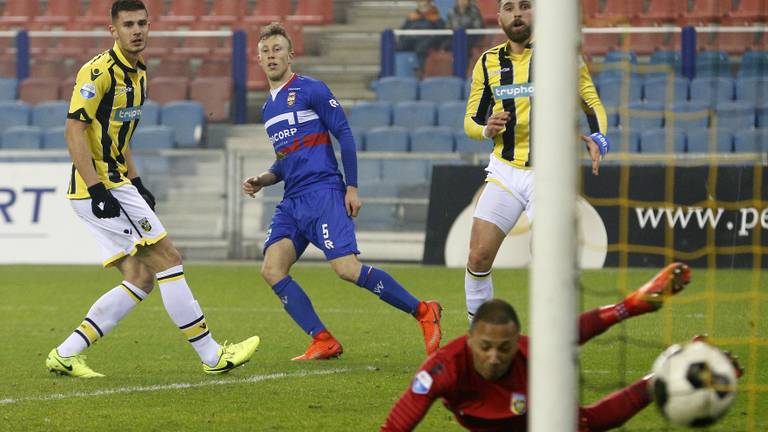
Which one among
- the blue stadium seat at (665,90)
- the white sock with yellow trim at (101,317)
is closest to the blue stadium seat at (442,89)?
the blue stadium seat at (665,90)

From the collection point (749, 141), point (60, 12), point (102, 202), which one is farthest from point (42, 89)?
point (102, 202)

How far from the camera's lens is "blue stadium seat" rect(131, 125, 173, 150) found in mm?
17078

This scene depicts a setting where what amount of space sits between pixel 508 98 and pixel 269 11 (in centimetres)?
1348

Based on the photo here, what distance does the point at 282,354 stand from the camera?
26.8 feet

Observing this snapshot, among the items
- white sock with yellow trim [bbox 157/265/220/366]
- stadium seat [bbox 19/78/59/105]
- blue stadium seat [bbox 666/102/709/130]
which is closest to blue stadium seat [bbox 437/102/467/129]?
blue stadium seat [bbox 666/102/709/130]

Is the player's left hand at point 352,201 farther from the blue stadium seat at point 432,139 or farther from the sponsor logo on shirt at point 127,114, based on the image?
the blue stadium seat at point 432,139

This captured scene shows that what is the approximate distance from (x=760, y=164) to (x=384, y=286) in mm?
6836

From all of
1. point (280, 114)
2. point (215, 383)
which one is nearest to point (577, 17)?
point (215, 383)

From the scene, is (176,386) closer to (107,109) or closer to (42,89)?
(107,109)

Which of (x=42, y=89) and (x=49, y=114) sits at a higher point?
Result: (x=42, y=89)

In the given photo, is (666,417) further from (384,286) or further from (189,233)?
(189,233)

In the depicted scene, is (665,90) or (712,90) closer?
(712,90)

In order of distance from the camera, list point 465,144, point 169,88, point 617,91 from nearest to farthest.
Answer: point 617,91 → point 465,144 → point 169,88

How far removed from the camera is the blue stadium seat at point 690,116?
14.8m
